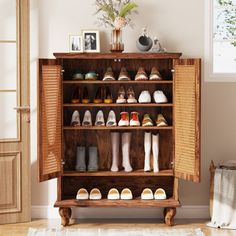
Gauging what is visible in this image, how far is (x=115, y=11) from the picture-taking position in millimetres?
5523

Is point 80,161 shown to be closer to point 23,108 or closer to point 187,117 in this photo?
point 23,108

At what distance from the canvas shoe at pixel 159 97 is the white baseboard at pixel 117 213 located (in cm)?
110

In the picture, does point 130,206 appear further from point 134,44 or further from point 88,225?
point 134,44

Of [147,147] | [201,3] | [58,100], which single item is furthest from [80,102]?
[201,3]

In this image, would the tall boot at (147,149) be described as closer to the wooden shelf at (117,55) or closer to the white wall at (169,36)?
the white wall at (169,36)

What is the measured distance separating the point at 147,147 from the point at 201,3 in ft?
4.81

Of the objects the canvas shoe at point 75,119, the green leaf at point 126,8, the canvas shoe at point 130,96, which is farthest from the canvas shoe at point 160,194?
the green leaf at point 126,8

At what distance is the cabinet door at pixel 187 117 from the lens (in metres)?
5.19

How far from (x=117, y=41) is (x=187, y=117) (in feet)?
3.13

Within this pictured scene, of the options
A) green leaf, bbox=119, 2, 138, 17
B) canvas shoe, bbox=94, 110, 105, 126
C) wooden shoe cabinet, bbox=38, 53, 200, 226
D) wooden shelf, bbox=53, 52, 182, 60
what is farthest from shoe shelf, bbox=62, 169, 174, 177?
green leaf, bbox=119, 2, 138, 17

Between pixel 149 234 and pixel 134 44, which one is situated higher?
pixel 134 44

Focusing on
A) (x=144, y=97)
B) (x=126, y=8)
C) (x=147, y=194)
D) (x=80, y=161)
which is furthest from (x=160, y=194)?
(x=126, y=8)

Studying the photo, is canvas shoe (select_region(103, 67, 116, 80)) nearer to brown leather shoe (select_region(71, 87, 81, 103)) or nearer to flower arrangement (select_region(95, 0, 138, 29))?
brown leather shoe (select_region(71, 87, 81, 103))

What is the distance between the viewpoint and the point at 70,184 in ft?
18.6
